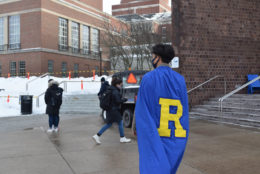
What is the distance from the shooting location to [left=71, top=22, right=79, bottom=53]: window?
4053cm

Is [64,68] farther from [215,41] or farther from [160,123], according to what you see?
[160,123]

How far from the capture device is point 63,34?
1535 inches

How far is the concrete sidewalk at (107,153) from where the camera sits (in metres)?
4.82

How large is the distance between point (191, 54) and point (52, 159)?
976 cm

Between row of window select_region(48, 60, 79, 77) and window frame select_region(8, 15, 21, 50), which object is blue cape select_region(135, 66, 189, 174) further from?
window frame select_region(8, 15, 21, 50)

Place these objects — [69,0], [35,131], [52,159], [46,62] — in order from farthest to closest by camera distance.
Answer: [69,0]
[46,62]
[35,131]
[52,159]

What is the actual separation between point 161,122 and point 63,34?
38.6 meters

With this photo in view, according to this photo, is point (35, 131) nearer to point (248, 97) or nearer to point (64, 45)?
point (248, 97)

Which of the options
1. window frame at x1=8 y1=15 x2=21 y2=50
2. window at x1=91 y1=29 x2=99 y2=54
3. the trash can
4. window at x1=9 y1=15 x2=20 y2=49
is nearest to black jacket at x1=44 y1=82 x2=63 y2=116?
the trash can

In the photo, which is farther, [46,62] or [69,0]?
[69,0]

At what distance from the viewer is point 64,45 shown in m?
39.1

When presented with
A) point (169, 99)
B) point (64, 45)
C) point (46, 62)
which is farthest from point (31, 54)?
point (169, 99)

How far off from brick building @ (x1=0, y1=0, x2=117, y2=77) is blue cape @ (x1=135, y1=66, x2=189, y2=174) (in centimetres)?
3135

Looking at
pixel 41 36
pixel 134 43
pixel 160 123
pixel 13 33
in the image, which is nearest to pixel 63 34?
pixel 41 36
